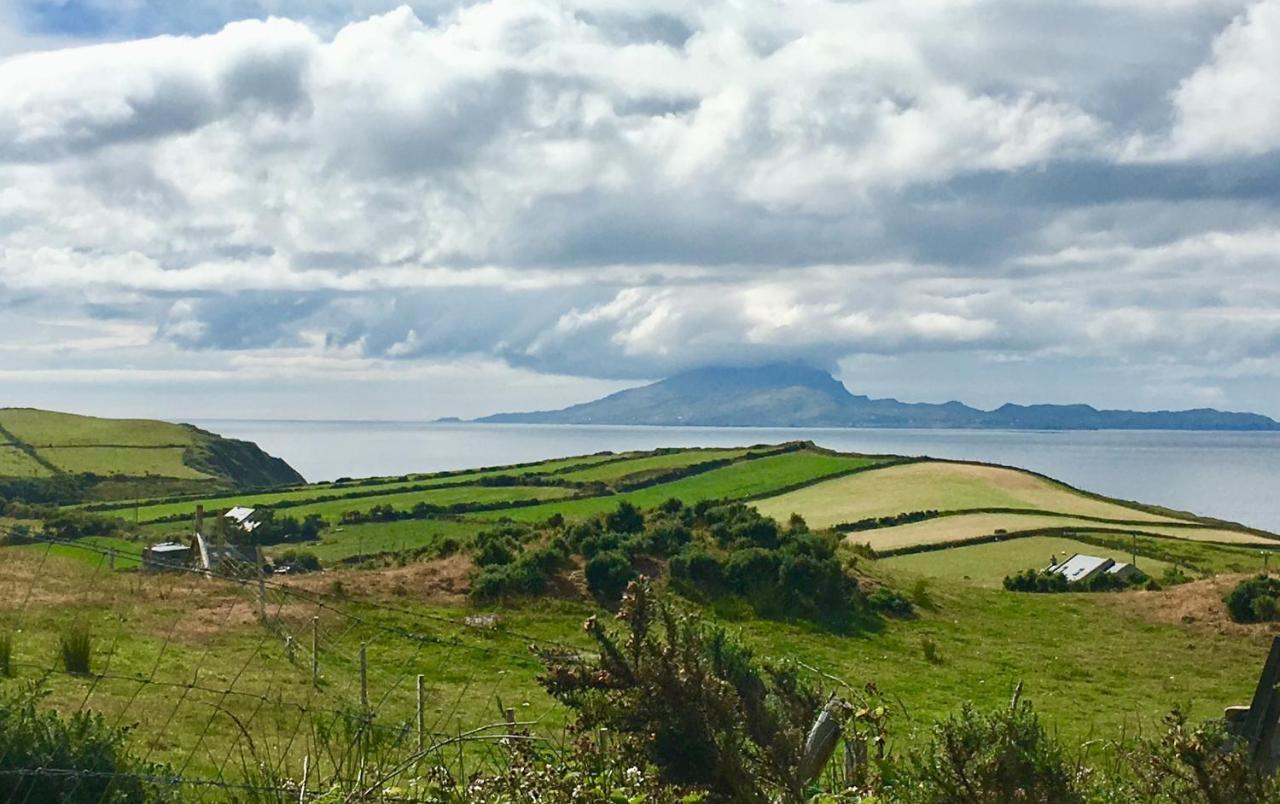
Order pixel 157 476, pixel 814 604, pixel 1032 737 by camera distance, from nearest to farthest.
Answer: pixel 1032 737 → pixel 814 604 → pixel 157 476

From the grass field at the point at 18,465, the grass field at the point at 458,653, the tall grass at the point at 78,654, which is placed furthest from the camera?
the grass field at the point at 18,465

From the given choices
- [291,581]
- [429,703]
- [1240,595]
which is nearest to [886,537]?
[1240,595]

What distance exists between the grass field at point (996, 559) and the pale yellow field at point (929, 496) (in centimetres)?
1194

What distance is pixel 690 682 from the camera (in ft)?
17.7

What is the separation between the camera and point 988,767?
558 centimetres

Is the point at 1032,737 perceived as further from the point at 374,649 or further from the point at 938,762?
the point at 374,649

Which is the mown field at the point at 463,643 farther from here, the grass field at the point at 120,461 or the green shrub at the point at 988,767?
the grass field at the point at 120,461

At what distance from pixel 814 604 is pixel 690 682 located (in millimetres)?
30424

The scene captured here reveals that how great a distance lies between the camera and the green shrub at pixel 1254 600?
35.5 metres

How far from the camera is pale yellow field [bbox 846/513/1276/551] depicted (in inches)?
2430

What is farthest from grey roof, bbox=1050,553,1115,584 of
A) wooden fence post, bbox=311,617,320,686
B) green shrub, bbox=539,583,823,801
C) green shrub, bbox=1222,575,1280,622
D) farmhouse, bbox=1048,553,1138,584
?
green shrub, bbox=539,583,823,801

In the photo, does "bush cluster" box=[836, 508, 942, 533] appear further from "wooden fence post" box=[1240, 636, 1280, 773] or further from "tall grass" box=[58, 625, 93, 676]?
"wooden fence post" box=[1240, 636, 1280, 773]

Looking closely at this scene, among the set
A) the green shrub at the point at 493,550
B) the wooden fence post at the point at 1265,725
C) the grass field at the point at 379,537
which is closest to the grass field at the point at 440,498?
the grass field at the point at 379,537

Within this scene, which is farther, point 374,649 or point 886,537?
point 886,537
